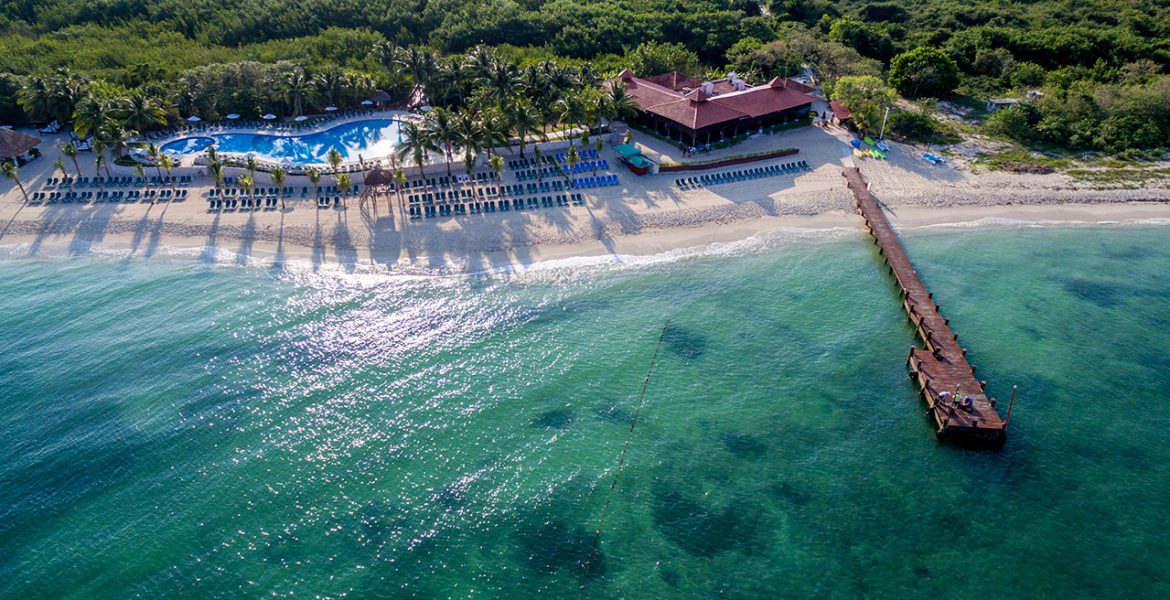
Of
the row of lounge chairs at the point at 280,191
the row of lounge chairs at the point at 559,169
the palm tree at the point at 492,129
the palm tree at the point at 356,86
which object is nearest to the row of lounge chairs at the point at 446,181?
the palm tree at the point at 492,129

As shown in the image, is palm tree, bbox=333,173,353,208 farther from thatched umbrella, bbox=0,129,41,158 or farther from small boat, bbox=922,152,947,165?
small boat, bbox=922,152,947,165

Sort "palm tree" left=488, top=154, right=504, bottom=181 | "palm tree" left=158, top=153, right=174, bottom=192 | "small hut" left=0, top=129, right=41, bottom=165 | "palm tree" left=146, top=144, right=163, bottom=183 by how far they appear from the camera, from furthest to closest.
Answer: "small hut" left=0, top=129, right=41, bottom=165 < "palm tree" left=146, top=144, right=163, bottom=183 < "palm tree" left=158, top=153, right=174, bottom=192 < "palm tree" left=488, top=154, right=504, bottom=181

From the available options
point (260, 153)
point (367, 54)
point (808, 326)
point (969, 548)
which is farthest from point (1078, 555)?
point (367, 54)

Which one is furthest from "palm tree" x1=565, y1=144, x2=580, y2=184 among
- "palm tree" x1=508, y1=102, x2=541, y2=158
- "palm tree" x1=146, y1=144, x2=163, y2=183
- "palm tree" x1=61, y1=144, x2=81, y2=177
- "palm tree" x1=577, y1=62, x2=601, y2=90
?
"palm tree" x1=61, y1=144, x2=81, y2=177

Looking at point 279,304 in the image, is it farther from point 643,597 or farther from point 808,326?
point 808,326

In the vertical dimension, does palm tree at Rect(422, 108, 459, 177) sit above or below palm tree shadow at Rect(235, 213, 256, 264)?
above

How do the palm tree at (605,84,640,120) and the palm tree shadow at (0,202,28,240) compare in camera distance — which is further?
the palm tree at (605,84,640,120)

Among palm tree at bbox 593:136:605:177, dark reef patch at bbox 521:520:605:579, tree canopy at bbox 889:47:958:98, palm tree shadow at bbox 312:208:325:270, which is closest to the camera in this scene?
dark reef patch at bbox 521:520:605:579
